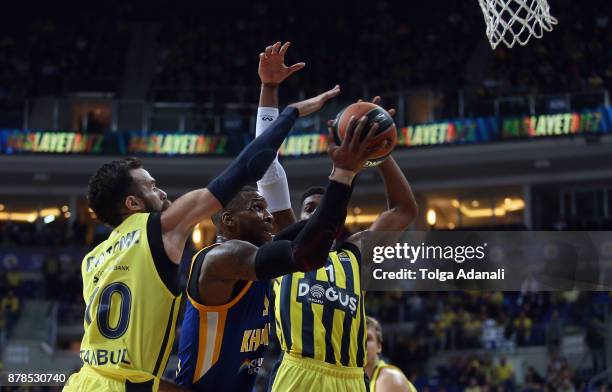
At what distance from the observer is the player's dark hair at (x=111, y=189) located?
13.5 ft

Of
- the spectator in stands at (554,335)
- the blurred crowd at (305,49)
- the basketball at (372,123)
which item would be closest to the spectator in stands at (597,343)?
the spectator in stands at (554,335)

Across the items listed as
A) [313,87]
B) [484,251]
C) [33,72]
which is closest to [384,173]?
[484,251]

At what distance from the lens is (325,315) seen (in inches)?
212

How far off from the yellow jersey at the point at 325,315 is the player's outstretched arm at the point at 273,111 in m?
0.43

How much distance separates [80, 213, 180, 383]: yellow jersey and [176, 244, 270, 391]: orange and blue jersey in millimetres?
597

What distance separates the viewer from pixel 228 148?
22656mm

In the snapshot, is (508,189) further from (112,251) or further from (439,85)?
(112,251)

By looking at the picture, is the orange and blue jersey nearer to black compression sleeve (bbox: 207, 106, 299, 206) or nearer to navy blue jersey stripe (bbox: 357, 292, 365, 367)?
black compression sleeve (bbox: 207, 106, 299, 206)

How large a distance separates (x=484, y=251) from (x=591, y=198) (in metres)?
6.94

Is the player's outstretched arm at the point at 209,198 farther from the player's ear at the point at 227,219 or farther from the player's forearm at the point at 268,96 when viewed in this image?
the player's forearm at the point at 268,96

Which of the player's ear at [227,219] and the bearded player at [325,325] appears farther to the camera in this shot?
the bearded player at [325,325]

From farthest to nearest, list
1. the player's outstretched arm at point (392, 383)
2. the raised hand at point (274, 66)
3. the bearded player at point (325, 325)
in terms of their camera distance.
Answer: the player's outstretched arm at point (392, 383) < the bearded player at point (325, 325) < the raised hand at point (274, 66)

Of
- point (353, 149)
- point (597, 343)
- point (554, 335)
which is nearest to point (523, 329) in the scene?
point (554, 335)

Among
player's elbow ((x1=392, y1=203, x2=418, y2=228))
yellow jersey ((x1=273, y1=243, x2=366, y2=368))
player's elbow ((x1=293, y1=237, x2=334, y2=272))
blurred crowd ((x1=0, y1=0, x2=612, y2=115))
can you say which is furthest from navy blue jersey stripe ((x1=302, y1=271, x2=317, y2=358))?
blurred crowd ((x1=0, y1=0, x2=612, y2=115))
